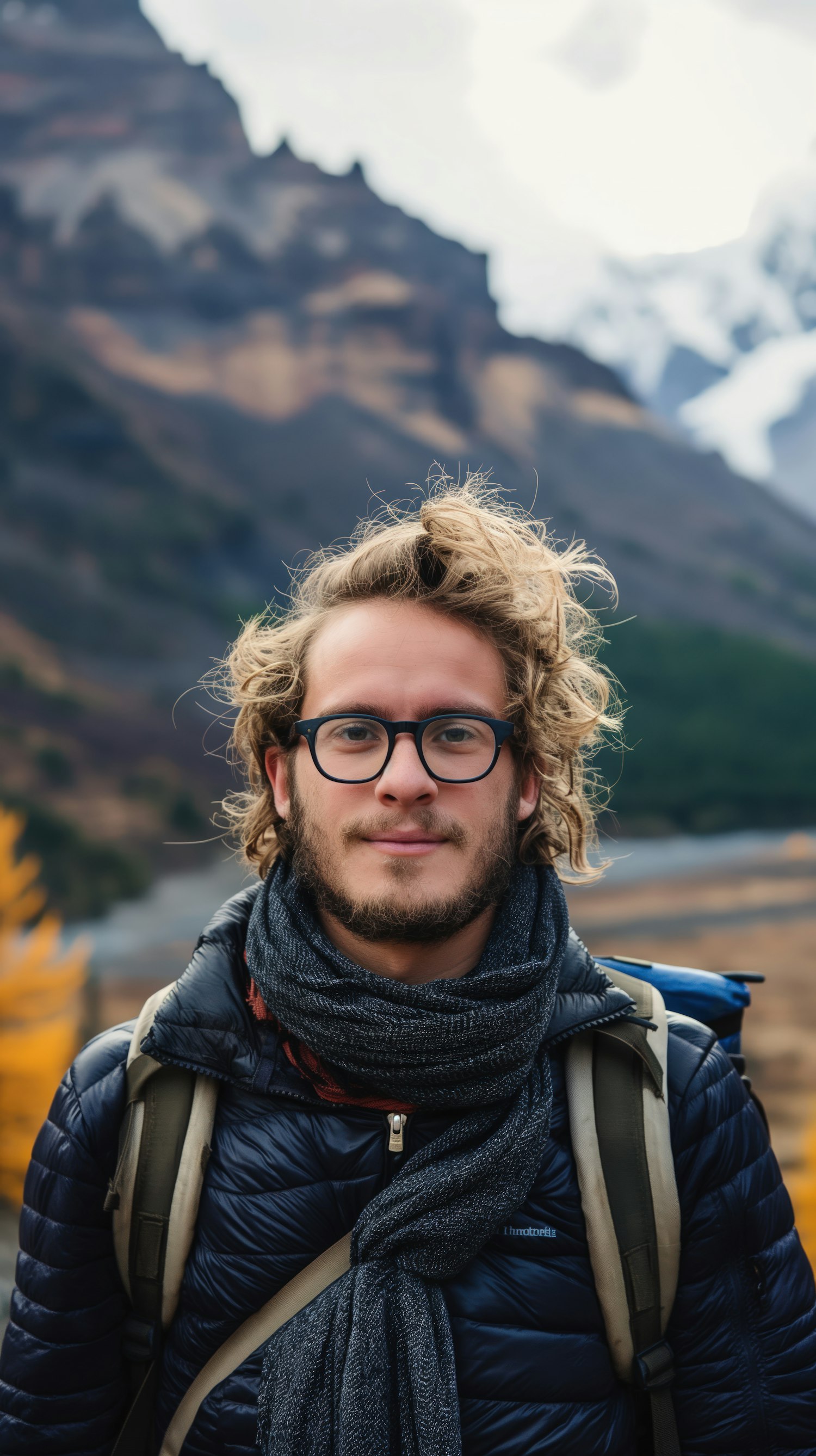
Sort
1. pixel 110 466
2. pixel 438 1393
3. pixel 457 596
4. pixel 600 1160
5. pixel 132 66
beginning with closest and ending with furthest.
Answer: pixel 438 1393, pixel 600 1160, pixel 457 596, pixel 110 466, pixel 132 66

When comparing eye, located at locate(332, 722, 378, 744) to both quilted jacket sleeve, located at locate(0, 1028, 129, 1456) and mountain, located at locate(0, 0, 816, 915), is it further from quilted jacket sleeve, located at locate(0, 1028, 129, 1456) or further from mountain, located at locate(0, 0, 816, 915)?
mountain, located at locate(0, 0, 816, 915)

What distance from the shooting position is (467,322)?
184 feet

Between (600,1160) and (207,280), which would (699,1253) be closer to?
(600,1160)

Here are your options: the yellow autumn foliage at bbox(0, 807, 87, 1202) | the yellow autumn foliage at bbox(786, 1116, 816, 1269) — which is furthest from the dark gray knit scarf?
the yellow autumn foliage at bbox(786, 1116, 816, 1269)

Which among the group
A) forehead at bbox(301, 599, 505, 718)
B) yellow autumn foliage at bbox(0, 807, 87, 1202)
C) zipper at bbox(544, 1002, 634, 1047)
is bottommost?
zipper at bbox(544, 1002, 634, 1047)

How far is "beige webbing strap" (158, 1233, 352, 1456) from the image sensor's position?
1.40 m

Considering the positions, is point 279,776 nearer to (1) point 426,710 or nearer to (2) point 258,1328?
(1) point 426,710

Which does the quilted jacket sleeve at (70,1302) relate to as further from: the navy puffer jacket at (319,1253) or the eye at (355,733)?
the eye at (355,733)

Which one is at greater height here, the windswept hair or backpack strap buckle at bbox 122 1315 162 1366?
the windswept hair

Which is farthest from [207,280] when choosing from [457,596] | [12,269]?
[457,596]

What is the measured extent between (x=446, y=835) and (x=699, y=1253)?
2.22 ft

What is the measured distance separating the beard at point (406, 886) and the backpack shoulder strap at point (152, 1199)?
31cm

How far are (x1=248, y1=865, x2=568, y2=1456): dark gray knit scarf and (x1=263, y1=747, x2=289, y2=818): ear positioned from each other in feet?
0.82

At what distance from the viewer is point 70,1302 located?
1441 mm
